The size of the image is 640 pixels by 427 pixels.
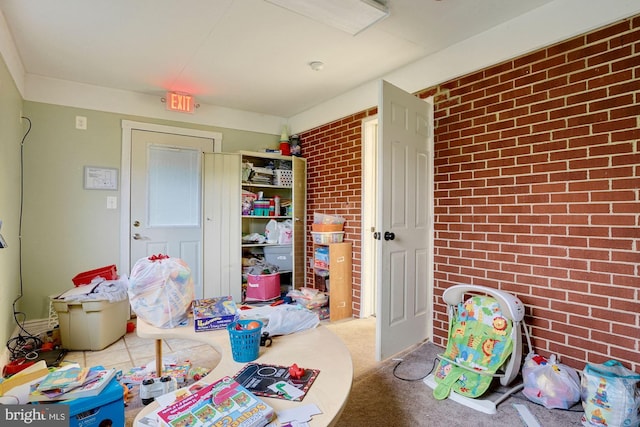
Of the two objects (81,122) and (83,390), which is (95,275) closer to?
(81,122)

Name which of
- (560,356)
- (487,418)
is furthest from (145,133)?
(560,356)

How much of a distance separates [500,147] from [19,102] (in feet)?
13.1

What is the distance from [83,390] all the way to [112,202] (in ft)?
9.04

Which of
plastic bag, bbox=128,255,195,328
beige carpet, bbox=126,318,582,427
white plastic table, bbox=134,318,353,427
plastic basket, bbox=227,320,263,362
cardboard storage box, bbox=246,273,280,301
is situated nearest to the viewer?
white plastic table, bbox=134,318,353,427

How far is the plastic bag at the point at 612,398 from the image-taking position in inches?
62.7

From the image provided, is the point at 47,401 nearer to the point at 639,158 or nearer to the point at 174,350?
the point at 174,350

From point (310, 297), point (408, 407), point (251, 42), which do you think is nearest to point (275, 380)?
point (408, 407)

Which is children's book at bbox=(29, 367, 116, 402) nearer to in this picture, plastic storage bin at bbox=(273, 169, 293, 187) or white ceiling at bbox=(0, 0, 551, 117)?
white ceiling at bbox=(0, 0, 551, 117)

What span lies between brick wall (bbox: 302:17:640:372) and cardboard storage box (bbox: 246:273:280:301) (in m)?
1.84

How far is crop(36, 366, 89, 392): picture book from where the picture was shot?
113cm

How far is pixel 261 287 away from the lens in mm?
3727

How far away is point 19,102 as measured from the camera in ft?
9.48

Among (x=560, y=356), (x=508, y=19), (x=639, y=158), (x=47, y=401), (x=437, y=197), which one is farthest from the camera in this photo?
(x=437, y=197)

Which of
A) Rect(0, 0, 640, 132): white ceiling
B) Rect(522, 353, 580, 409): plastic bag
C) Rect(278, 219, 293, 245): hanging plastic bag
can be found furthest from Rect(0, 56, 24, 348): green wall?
Rect(522, 353, 580, 409): plastic bag
